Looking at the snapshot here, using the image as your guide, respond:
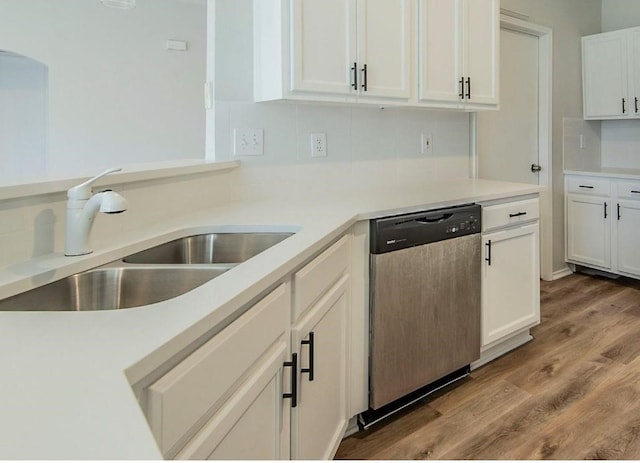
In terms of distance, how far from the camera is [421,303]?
1986 mm

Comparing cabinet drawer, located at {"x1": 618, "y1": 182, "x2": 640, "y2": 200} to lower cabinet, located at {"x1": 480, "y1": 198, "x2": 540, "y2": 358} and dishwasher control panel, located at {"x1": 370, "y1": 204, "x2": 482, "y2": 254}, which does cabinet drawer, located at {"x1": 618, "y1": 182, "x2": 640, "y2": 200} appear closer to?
lower cabinet, located at {"x1": 480, "y1": 198, "x2": 540, "y2": 358}

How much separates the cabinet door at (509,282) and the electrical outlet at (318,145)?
36.8 inches

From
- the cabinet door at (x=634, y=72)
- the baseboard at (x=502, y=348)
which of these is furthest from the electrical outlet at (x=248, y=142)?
the cabinet door at (x=634, y=72)

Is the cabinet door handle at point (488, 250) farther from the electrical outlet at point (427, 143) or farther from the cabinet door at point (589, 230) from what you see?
the cabinet door at point (589, 230)

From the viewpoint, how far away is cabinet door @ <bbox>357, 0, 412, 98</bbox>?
6.82ft

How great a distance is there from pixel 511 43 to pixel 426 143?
4.58ft

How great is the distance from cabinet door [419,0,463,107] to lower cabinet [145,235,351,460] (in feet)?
3.62

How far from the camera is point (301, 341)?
1.28 metres

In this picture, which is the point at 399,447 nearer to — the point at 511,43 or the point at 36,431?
the point at 36,431

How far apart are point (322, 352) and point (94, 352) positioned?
3.10 ft

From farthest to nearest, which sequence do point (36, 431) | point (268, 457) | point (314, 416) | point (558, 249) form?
point (558, 249)
point (314, 416)
point (268, 457)
point (36, 431)

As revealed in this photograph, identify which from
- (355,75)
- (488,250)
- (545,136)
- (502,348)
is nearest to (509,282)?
(488,250)

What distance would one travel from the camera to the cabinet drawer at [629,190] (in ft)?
11.3

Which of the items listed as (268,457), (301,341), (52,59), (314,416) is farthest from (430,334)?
(52,59)
